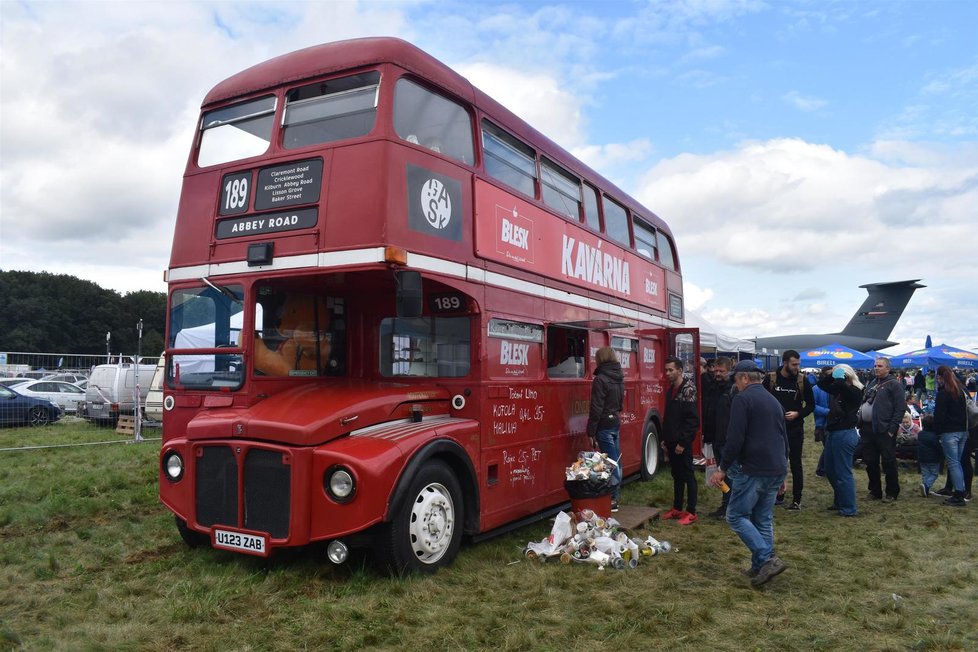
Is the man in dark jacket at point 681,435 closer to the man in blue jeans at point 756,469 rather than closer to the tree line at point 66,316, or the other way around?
the man in blue jeans at point 756,469

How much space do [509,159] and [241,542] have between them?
4307mm

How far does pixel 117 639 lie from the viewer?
423 centimetres

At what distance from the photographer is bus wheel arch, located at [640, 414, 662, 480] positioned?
1045cm

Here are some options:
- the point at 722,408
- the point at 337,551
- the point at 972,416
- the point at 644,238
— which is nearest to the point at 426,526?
the point at 337,551

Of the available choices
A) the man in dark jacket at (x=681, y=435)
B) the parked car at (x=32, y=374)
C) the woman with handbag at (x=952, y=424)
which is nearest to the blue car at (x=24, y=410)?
the parked car at (x=32, y=374)

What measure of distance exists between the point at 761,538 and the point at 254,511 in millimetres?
3916

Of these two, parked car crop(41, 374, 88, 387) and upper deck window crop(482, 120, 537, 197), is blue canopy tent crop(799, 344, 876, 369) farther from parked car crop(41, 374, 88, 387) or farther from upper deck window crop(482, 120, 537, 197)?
parked car crop(41, 374, 88, 387)

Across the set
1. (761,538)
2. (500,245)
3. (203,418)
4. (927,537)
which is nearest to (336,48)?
(500,245)

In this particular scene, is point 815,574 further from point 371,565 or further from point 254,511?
point 254,511

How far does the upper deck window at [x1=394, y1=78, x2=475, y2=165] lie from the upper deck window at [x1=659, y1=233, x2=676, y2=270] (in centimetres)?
614

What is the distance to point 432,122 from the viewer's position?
604 centimetres

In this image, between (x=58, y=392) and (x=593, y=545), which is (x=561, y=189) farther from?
(x=58, y=392)

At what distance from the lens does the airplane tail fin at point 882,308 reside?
40.7 m

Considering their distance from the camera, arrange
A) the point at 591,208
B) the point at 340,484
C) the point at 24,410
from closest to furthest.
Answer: the point at 340,484 → the point at 591,208 → the point at 24,410
